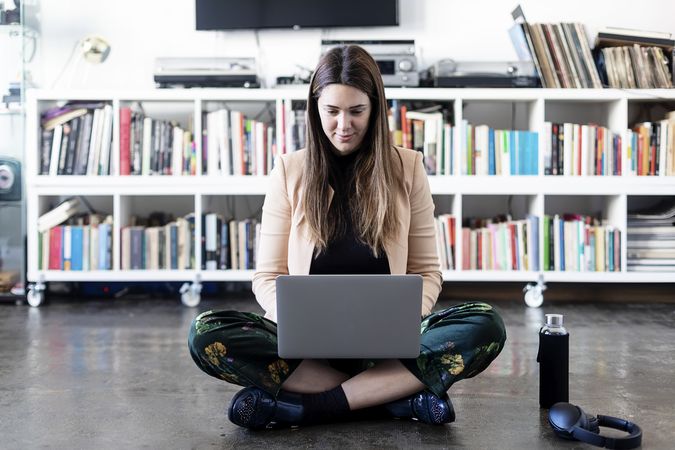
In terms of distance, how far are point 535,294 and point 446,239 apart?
0.43 metres

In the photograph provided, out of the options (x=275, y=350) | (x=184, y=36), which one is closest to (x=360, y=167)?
(x=275, y=350)

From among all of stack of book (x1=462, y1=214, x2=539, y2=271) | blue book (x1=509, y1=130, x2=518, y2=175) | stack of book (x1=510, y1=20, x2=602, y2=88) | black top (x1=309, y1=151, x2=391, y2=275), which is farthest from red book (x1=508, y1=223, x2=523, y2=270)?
black top (x1=309, y1=151, x2=391, y2=275)

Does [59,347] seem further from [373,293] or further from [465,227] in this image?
[465,227]

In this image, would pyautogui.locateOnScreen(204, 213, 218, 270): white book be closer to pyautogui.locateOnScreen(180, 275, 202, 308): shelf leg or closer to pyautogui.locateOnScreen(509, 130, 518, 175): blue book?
pyautogui.locateOnScreen(180, 275, 202, 308): shelf leg

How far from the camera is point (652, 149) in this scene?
366 cm

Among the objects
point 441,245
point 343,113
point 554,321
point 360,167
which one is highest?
point 343,113

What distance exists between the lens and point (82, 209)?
158 inches

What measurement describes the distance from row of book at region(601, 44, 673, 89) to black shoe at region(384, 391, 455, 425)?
7.54 ft

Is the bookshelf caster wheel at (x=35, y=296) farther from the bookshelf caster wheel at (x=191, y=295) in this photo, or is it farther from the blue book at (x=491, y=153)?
the blue book at (x=491, y=153)

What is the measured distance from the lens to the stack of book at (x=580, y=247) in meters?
3.67

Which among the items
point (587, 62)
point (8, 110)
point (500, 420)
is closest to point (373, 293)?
point (500, 420)

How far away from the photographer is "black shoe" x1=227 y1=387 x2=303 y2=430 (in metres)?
1.78

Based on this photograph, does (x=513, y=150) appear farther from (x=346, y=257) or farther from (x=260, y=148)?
(x=346, y=257)

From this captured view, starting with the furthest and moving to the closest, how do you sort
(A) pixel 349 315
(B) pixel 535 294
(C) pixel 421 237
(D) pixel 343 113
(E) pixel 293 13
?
1. (E) pixel 293 13
2. (B) pixel 535 294
3. (C) pixel 421 237
4. (D) pixel 343 113
5. (A) pixel 349 315
